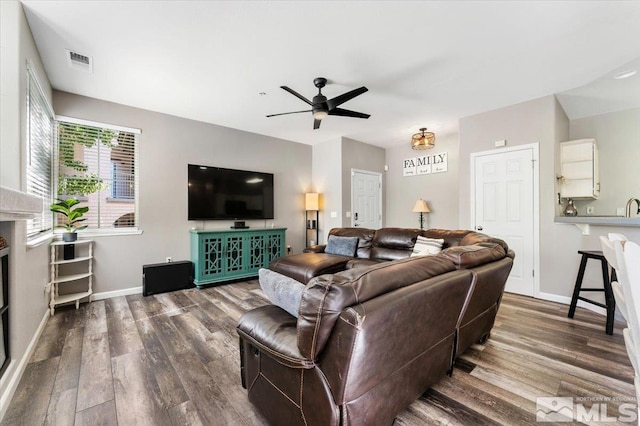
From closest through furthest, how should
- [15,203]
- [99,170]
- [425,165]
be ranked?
[15,203] < [99,170] < [425,165]

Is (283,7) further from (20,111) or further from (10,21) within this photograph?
(20,111)

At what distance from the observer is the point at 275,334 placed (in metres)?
1.29

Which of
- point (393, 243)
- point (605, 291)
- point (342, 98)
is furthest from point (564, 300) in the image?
point (342, 98)

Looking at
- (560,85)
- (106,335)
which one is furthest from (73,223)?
(560,85)

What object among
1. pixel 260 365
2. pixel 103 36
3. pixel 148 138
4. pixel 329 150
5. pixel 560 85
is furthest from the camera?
pixel 329 150

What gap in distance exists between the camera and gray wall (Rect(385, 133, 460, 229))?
541cm

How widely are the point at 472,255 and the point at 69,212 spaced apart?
13.8 feet

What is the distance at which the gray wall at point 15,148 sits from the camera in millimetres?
1892

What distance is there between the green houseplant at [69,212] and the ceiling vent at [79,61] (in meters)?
1.47

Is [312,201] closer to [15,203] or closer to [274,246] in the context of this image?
[274,246]

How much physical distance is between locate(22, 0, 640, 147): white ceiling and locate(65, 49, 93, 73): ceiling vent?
0.21 ft

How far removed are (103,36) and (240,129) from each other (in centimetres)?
260

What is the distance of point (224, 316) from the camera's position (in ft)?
9.97

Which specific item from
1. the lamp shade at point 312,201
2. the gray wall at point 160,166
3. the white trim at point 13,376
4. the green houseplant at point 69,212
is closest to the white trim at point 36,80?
the gray wall at point 160,166
